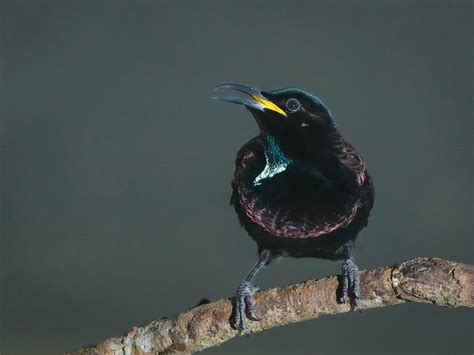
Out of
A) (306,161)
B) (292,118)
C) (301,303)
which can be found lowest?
(301,303)

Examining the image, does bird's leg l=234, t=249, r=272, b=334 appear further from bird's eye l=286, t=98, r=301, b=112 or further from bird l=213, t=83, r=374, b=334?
bird's eye l=286, t=98, r=301, b=112

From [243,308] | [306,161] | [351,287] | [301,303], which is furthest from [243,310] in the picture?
→ [306,161]

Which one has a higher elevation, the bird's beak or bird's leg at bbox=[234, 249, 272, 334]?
the bird's beak

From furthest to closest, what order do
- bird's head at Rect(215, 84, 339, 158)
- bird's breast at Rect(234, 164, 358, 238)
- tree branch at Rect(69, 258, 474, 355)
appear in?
bird's head at Rect(215, 84, 339, 158) → bird's breast at Rect(234, 164, 358, 238) → tree branch at Rect(69, 258, 474, 355)

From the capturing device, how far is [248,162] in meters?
1.75

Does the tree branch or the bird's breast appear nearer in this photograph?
the tree branch

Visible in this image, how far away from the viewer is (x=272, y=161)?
1.70 meters

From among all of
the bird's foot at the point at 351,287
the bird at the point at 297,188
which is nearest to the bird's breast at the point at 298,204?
the bird at the point at 297,188

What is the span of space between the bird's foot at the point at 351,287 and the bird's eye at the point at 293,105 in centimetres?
39

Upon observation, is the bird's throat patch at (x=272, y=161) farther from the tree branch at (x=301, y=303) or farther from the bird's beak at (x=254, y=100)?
→ the tree branch at (x=301, y=303)

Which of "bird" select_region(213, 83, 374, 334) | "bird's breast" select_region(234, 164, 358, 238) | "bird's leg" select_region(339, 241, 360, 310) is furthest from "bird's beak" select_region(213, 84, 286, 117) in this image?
"bird's leg" select_region(339, 241, 360, 310)

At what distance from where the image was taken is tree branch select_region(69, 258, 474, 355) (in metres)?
1.46

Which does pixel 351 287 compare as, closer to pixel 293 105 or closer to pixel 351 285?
pixel 351 285

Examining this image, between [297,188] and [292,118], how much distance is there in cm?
19
